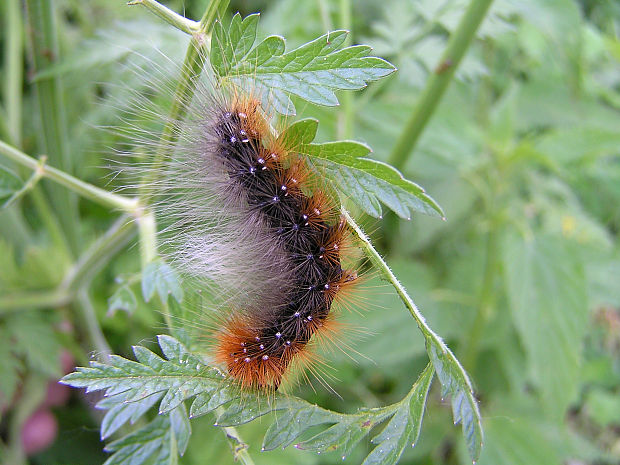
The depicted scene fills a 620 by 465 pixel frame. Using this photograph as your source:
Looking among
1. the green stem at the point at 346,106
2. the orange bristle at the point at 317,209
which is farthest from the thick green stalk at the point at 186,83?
the green stem at the point at 346,106

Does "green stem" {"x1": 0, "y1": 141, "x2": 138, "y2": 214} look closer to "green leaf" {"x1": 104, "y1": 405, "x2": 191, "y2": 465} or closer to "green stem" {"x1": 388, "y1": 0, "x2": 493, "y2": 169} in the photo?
"green leaf" {"x1": 104, "y1": 405, "x2": 191, "y2": 465}

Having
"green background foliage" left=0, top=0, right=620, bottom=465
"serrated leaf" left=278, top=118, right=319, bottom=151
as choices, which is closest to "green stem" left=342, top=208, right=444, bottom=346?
"green background foliage" left=0, top=0, right=620, bottom=465

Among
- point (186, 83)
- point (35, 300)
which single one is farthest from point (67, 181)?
point (35, 300)

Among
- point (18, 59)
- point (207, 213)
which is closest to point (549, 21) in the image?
point (207, 213)

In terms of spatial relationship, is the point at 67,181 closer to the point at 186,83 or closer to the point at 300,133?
the point at 186,83

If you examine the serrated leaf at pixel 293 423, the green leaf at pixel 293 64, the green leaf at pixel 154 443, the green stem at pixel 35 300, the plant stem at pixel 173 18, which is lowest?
the green stem at pixel 35 300

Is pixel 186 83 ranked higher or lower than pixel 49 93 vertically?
higher

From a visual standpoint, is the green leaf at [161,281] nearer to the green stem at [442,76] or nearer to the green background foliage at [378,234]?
the green background foliage at [378,234]
